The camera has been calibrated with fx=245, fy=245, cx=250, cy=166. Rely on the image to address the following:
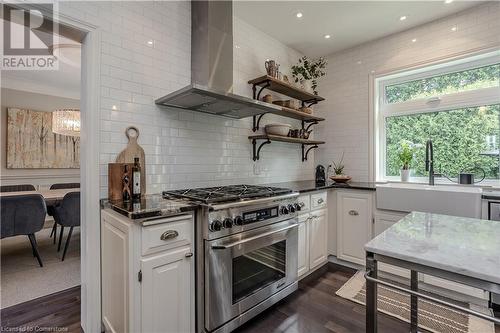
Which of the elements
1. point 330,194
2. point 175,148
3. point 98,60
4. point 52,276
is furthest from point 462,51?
point 52,276

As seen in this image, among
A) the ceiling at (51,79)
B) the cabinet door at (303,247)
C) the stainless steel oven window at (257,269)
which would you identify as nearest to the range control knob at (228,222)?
the stainless steel oven window at (257,269)

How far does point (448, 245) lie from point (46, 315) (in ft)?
8.88

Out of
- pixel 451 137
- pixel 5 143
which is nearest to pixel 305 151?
pixel 451 137

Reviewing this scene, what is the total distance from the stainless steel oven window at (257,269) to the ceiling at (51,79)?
353cm

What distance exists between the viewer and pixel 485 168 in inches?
101

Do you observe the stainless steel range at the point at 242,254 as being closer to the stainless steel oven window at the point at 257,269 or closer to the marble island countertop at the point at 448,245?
the stainless steel oven window at the point at 257,269

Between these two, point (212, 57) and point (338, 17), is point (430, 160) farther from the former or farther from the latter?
point (212, 57)

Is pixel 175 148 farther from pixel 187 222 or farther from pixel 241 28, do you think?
pixel 241 28

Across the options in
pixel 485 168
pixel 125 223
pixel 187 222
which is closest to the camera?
pixel 125 223

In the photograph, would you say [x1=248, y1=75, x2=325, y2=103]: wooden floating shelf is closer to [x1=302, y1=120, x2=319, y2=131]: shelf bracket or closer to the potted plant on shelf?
the potted plant on shelf

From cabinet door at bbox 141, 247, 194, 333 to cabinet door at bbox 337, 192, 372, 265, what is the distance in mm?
1909

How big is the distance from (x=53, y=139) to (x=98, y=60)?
3.93 meters

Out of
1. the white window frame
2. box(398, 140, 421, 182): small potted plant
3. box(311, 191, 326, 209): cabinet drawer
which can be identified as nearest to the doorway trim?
box(311, 191, 326, 209): cabinet drawer

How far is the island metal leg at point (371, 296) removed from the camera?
103 centimetres
